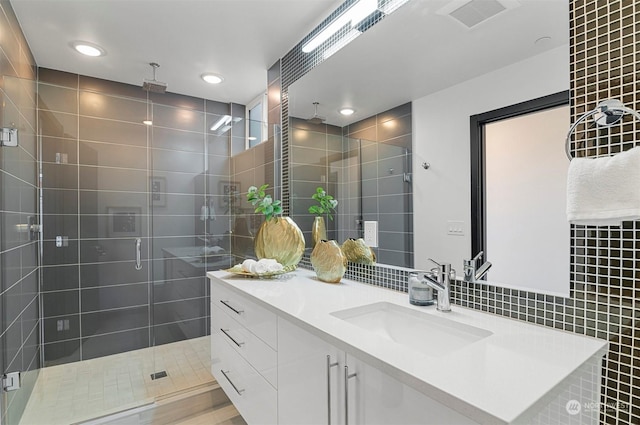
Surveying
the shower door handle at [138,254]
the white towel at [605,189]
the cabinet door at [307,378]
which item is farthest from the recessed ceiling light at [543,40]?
the shower door handle at [138,254]

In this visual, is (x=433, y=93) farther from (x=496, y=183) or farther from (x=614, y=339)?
(x=614, y=339)

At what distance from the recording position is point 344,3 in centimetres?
183

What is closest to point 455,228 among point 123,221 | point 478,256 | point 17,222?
point 478,256

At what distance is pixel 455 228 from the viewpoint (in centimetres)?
130

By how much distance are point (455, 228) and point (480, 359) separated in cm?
60

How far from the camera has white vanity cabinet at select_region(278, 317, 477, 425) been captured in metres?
0.76

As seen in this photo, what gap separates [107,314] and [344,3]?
290 centimetres

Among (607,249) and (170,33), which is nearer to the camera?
(607,249)

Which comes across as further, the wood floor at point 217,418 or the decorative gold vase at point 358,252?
the wood floor at point 217,418

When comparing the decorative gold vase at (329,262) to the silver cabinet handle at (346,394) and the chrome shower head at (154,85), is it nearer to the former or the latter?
the silver cabinet handle at (346,394)

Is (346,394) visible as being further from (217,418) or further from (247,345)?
(217,418)

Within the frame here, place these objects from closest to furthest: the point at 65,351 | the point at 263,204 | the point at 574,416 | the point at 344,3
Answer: the point at 574,416
the point at 344,3
the point at 263,204
the point at 65,351

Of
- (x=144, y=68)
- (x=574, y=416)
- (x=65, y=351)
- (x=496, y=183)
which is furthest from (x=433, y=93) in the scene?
(x=65, y=351)

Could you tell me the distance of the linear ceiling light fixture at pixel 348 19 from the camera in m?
1.68
